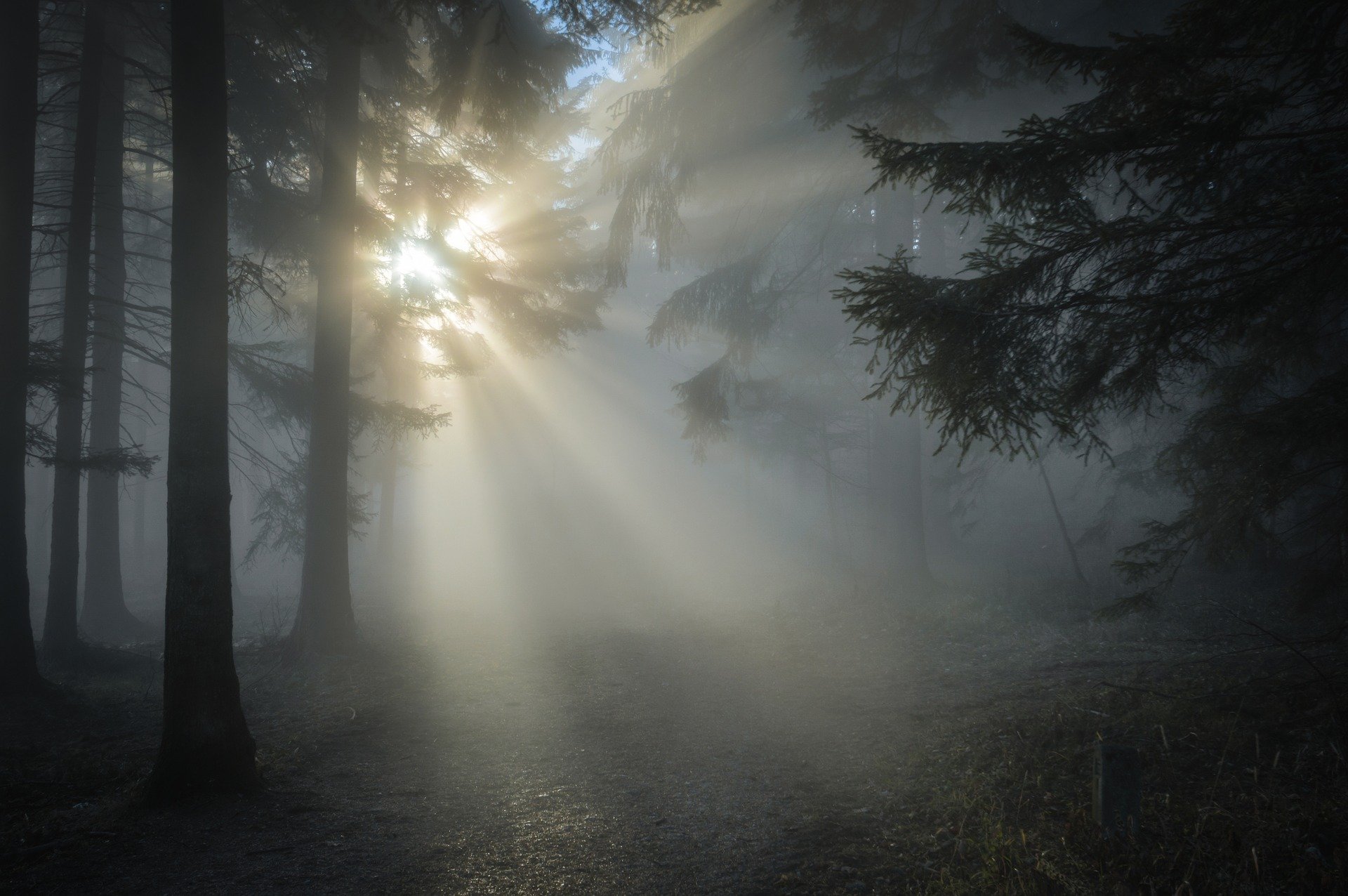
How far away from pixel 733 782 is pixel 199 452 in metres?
5.38

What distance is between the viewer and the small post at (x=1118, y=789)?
383cm

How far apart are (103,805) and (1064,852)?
22.5 feet

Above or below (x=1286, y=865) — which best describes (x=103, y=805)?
above

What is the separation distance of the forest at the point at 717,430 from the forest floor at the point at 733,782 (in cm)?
5

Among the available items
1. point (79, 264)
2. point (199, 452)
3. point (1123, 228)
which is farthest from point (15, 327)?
point (1123, 228)

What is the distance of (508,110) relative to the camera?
392 inches

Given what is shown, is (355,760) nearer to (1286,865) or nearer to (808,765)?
(808,765)

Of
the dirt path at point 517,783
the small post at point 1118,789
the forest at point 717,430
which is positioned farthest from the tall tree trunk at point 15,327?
the small post at point 1118,789

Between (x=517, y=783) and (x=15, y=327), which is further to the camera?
(x=15, y=327)

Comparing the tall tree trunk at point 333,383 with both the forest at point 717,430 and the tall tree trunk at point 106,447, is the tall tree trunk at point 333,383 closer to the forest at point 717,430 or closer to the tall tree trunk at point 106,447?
the forest at point 717,430

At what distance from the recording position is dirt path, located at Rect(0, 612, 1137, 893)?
175 inches

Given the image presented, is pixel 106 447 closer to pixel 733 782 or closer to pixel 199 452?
pixel 199 452

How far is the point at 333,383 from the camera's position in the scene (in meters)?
11.0

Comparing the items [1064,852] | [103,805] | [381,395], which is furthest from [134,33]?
[1064,852]
